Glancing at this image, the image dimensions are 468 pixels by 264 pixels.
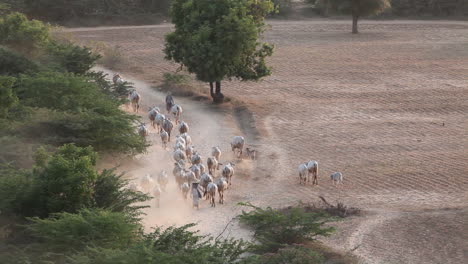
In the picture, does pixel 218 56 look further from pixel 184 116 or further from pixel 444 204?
pixel 444 204

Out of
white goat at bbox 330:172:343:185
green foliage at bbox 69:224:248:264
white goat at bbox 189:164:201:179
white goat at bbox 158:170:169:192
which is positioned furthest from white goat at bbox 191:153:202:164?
green foliage at bbox 69:224:248:264

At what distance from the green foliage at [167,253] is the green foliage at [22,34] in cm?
2131

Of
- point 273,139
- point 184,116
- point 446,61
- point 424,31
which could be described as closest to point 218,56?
point 184,116

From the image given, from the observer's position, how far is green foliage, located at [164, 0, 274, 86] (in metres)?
38.1

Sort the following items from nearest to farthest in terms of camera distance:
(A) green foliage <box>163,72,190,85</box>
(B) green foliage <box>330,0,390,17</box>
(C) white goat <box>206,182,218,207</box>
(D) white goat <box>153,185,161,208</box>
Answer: (D) white goat <box>153,185,161,208</box> → (C) white goat <box>206,182,218,207</box> → (A) green foliage <box>163,72,190,85</box> → (B) green foliage <box>330,0,390,17</box>

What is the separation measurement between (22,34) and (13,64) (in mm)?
3840

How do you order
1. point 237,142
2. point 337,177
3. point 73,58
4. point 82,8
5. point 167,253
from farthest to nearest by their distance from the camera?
point 82,8 < point 73,58 < point 237,142 < point 337,177 < point 167,253

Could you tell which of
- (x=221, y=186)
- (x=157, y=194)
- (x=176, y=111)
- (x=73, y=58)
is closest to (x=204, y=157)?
(x=221, y=186)

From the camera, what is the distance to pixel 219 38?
125 ft

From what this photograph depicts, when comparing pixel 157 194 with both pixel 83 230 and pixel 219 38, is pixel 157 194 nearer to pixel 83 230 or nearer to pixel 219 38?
pixel 83 230

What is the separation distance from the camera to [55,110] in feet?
98.3

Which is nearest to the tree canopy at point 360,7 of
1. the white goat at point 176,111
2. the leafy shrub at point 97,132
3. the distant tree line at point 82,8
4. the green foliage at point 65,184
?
the distant tree line at point 82,8

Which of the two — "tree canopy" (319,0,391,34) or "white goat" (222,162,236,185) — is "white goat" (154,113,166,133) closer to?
"white goat" (222,162,236,185)

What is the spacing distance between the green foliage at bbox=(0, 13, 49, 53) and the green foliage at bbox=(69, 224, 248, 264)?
21.3 meters
